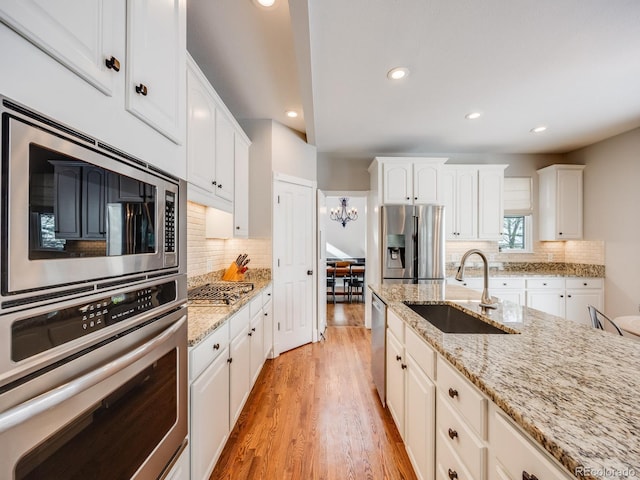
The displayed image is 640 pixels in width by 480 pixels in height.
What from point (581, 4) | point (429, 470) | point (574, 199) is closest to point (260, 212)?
point (429, 470)

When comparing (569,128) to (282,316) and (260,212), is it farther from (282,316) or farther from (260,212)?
A: (282,316)

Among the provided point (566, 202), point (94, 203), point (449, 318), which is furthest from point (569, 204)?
point (94, 203)

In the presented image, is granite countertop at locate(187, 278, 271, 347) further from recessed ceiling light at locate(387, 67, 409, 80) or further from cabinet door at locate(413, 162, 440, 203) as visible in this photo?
cabinet door at locate(413, 162, 440, 203)

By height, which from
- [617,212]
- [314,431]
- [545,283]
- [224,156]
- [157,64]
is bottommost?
[314,431]

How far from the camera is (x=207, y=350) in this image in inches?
54.6

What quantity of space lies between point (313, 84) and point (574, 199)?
4147mm

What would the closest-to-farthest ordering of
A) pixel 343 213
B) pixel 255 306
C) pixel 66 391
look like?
1. pixel 66 391
2. pixel 255 306
3. pixel 343 213

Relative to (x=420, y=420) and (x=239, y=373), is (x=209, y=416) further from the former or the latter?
(x=420, y=420)

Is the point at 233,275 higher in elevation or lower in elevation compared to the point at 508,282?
higher

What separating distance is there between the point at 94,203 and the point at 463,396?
1239mm

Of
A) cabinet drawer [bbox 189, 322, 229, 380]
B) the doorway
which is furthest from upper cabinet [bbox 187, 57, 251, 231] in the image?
the doorway

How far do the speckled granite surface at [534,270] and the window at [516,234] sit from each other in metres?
0.25

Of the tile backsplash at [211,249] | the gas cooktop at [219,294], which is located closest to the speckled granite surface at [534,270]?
the tile backsplash at [211,249]

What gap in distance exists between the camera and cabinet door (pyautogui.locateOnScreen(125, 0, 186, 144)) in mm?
839
